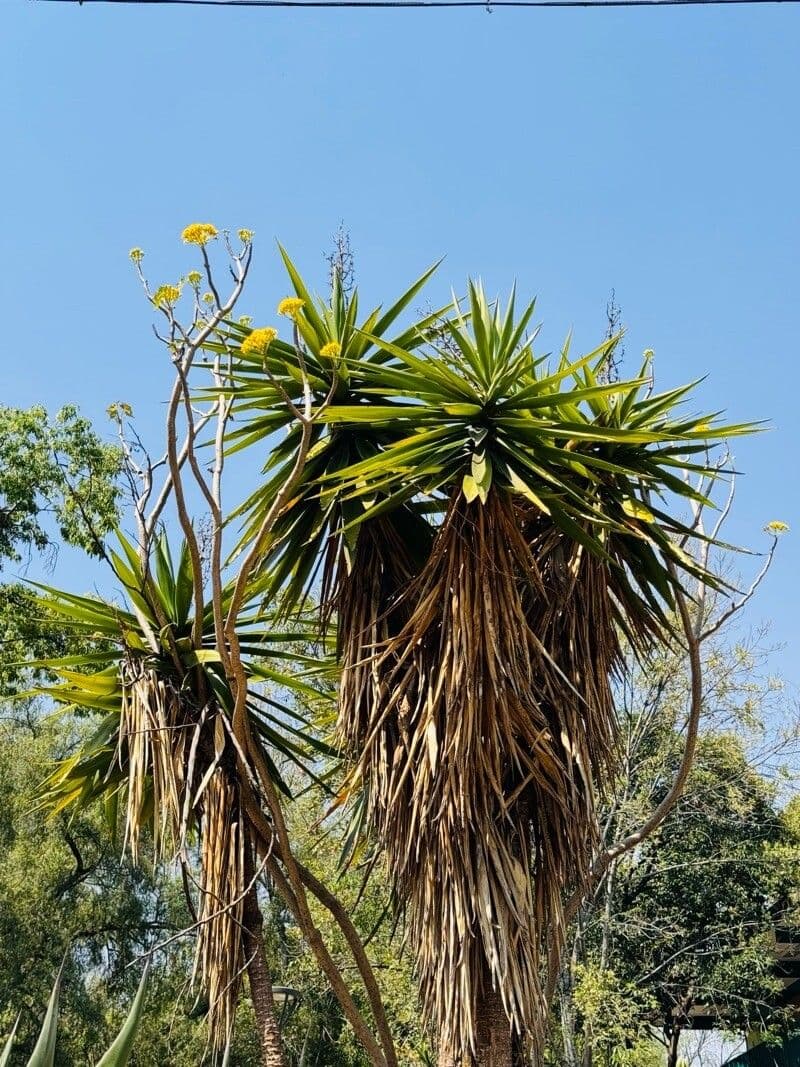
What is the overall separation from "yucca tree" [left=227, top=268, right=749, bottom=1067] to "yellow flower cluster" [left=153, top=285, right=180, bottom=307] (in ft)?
3.15

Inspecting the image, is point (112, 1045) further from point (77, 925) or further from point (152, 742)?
point (77, 925)

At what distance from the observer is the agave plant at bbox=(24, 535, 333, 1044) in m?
5.27

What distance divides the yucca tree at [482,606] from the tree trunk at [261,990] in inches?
29.0

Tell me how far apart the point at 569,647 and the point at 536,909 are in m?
1.16

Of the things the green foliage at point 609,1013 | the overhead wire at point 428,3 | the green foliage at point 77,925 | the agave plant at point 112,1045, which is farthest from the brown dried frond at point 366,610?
the green foliage at point 77,925

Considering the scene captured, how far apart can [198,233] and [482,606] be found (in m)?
2.07

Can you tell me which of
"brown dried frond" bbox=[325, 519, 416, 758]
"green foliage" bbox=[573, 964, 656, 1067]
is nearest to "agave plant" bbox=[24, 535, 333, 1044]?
"brown dried frond" bbox=[325, 519, 416, 758]

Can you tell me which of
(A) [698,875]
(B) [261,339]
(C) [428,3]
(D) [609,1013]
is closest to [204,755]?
(B) [261,339]

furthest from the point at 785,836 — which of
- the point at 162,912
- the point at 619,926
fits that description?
the point at 162,912

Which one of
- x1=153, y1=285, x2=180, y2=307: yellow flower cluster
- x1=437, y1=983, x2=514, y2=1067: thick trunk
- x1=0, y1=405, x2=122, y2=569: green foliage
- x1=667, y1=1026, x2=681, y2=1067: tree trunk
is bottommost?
x1=437, y1=983, x2=514, y2=1067: thick trunk

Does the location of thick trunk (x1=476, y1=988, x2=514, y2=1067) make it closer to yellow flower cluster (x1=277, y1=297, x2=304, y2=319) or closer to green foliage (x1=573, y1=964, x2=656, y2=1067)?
yellow flower cluster (x1=277, y1=297, x2=304, y2=319)

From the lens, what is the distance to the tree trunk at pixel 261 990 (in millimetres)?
5344

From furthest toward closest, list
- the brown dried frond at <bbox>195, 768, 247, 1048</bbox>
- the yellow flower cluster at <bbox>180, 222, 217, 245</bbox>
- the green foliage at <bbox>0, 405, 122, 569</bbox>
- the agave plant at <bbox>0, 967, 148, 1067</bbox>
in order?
the green foliage at <bbox>0, 405, 122, 569</bbox>
the brown dried frond at <bbox>195, 768, 247, 1048</bbox>
the yellow flower cluster at <bbox>180, 222, 217, 245</bbox>
the agave plant at <bbox>0, 967, 148, 1067</bbox>

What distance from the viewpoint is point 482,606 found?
485 centimetres
